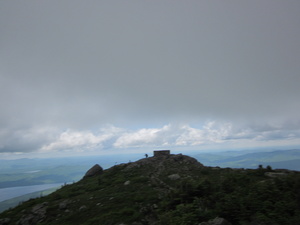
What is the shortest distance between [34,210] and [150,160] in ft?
59.7

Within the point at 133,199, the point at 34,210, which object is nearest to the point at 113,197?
the point at 133,199

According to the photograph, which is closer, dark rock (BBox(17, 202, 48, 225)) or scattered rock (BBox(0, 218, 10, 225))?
dark rock (BBox(17, 202, 48, 225))

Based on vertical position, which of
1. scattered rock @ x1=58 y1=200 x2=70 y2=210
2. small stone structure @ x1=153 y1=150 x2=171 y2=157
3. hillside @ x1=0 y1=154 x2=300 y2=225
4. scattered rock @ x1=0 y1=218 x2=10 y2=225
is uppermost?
small stone structure @ x1=153 y1=150 x2=171 y2=157

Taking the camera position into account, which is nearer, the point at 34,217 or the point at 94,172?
the point at 34,217

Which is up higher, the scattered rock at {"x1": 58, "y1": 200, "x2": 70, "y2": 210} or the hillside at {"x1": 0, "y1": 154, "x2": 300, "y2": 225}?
the hillside at {"x1": 0, "y1": 154, "x2": 300, "y2": 225}

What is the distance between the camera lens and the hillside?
28.8ft

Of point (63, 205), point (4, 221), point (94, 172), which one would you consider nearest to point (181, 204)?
point (63, 205)

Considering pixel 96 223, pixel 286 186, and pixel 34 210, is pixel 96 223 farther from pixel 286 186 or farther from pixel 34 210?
pixel 286 186

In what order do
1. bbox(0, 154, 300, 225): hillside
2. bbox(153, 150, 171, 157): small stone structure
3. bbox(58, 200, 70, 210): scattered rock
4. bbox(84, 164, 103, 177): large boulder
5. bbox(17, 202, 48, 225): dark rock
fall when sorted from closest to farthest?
bbox(0, 154, 300, 225): hillside → bbox(17, 202, 48, 225): dark rock → bbox(58, 200, 70, 210): scattered rock → bbox(84, 164, 103, 177): large boulder → bbox(153, 150, 171, 157): small stone structure

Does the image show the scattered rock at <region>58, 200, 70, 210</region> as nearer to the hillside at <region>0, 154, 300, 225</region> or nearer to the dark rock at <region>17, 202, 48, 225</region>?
the hillside at <region>0, 154, 300, 225</region>

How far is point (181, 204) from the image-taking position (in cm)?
1039

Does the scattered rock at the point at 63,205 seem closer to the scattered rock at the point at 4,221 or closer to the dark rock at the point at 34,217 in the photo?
the dark rock at the point at 34,217

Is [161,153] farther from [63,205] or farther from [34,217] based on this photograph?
[34,217]

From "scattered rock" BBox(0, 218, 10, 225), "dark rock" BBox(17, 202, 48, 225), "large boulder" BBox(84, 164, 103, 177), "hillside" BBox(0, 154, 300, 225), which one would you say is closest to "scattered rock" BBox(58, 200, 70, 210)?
"hillside" BBox(0, 154, 300, 225)
